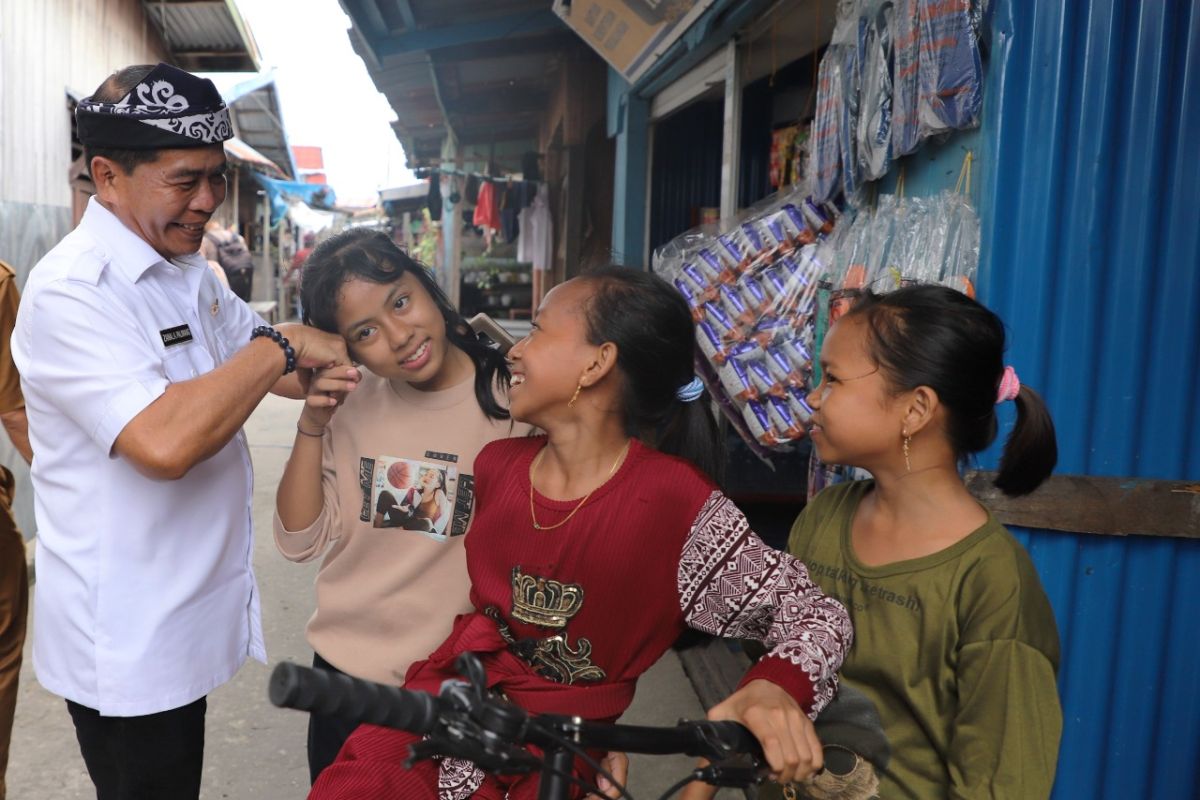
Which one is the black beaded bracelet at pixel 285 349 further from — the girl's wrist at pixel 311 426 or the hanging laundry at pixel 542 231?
the hanging laundry at pixel 542 231

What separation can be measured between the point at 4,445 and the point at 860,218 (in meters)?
5.17

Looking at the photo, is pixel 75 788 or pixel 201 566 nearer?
pixel 201 566

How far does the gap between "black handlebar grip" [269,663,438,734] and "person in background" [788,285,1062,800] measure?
3.11ft

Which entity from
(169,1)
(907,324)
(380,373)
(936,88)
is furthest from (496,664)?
(169,1)

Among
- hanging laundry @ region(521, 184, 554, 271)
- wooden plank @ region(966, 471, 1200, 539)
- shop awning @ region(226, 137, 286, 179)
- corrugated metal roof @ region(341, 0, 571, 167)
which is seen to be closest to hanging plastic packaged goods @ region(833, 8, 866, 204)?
wooden plank @ region(966, 471, 1200, 539)

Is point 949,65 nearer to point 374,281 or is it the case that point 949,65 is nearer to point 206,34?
Answer: point 374,281

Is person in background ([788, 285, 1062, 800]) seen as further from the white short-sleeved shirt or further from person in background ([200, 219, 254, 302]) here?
person in background ([200, 219, 254, 302])

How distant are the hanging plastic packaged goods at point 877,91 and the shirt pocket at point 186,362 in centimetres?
186

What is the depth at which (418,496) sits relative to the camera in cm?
204

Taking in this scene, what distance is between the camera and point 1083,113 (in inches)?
87.3

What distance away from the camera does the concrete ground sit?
343 cm

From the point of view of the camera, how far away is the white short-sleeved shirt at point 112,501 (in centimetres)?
177

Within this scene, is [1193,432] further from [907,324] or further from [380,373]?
[380,373]

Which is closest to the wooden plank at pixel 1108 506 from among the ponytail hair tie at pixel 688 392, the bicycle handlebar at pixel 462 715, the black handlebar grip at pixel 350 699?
the ponytail hair tie at pixel 688 392
